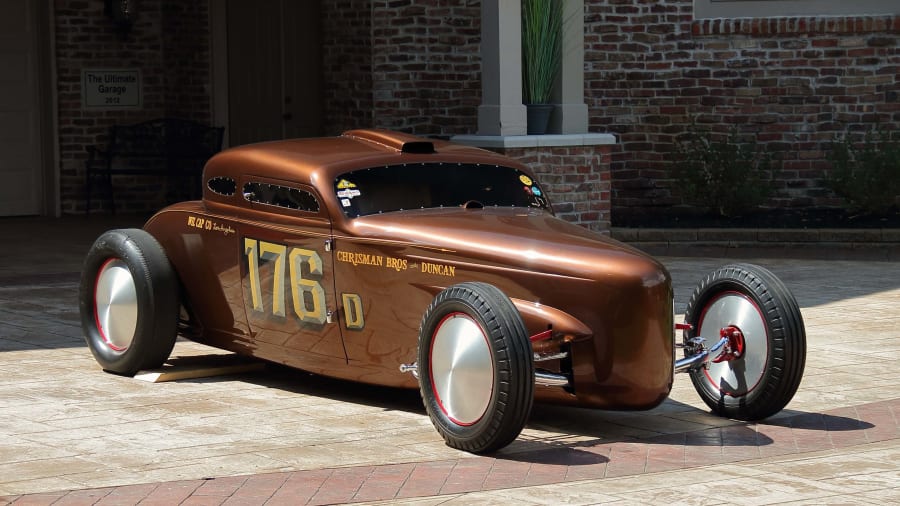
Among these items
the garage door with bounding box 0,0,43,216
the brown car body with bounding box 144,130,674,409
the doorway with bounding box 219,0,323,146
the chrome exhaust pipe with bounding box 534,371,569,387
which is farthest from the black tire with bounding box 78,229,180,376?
the garage door with bounding box 0,0,43,216

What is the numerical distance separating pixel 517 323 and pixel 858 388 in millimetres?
2677

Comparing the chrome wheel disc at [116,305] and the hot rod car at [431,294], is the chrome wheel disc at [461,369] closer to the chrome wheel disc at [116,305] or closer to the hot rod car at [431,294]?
the hot rod car at [431,294]

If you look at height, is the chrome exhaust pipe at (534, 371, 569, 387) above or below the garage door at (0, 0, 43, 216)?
below

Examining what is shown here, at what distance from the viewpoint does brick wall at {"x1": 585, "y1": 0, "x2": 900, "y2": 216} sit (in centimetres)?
1572

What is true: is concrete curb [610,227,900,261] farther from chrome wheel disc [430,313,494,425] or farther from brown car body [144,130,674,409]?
chrome wheel disc [430,313,494,425]

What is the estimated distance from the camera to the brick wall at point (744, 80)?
15.7 meters

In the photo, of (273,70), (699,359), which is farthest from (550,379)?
(273,70)

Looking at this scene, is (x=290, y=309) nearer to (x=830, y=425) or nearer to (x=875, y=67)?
(x=830, y=425)

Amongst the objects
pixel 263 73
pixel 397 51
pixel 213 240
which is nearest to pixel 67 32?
pixel 263 73

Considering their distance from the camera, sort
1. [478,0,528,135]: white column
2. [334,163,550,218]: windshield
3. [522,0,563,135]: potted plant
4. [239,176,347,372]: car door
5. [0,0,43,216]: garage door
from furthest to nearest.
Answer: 1. [0,0,43,216]: garage door
2. [522,0,563,135]: potted plant
3. [478,0,528,135]: white column
4. [334,163,550,218]: windshield
5. [239,176,347,372]: car door

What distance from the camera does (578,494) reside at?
19.2 ft

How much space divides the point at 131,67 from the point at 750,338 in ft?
40.9

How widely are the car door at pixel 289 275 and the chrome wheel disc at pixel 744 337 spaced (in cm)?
186

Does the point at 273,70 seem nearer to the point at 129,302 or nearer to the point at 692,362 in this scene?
the point at 129,302
